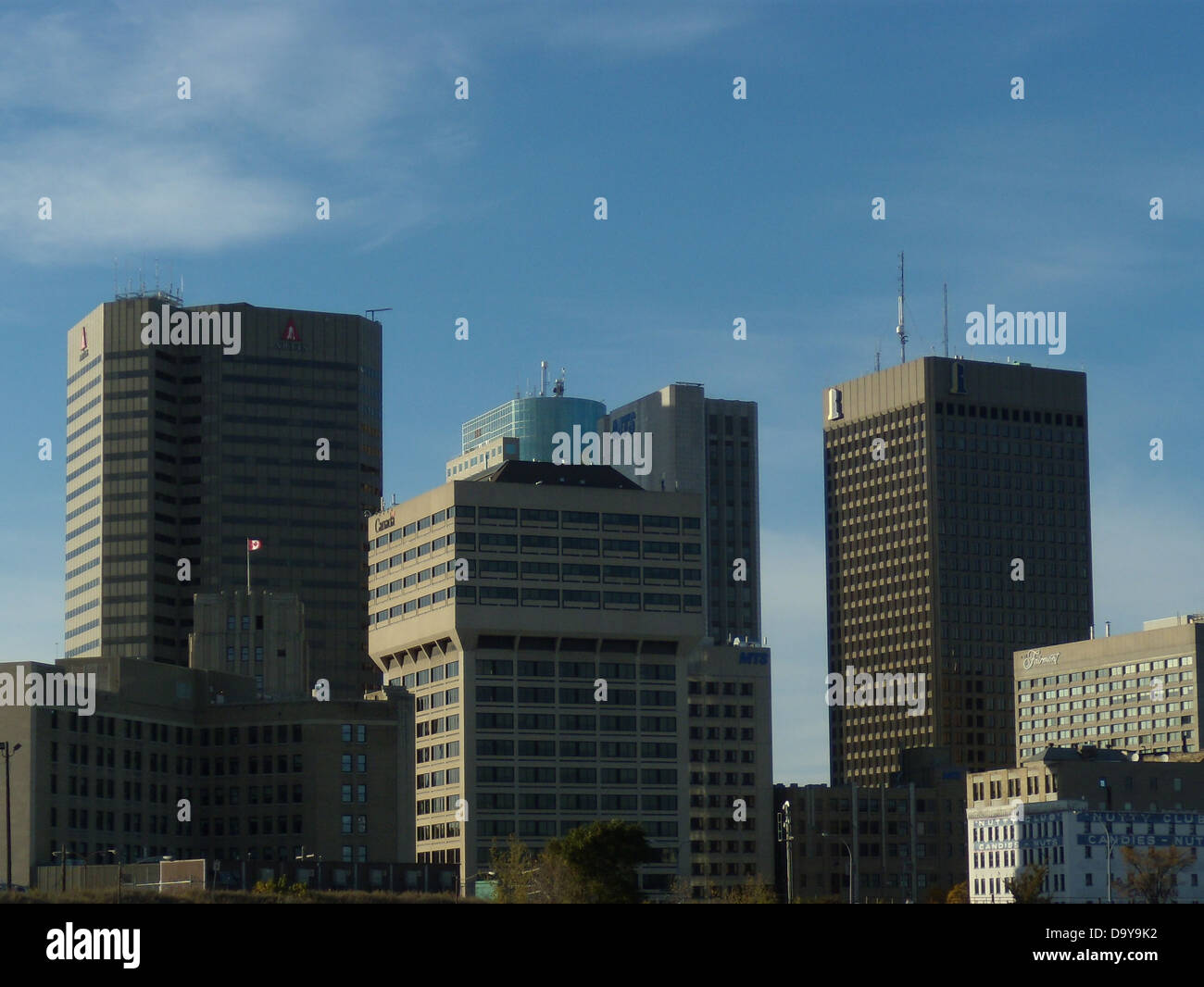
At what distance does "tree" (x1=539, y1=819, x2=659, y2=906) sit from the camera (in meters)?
159

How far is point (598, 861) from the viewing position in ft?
533

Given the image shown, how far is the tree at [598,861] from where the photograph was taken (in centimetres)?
15888

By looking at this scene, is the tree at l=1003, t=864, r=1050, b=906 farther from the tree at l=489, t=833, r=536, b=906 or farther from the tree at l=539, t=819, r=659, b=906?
the tree at l=489, t=833, r=536, b=906

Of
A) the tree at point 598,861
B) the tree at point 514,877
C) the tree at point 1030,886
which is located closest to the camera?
the tree at point 598,861

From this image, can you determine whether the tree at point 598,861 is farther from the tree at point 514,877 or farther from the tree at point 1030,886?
the tree at point 1030,886

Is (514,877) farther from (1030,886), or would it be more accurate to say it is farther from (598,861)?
(1030,886)

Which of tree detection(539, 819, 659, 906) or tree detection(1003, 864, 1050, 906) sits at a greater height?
tree detection(539, 819, 659, 906)

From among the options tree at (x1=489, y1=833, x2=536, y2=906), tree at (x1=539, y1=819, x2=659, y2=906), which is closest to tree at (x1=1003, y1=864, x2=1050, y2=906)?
tree at (x1=539, y1=819, x2=659, y2=906)

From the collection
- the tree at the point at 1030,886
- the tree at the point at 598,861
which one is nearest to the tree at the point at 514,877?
the tree at the point at 598,861

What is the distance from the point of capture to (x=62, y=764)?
650 feet

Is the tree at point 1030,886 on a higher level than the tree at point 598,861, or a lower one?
lower

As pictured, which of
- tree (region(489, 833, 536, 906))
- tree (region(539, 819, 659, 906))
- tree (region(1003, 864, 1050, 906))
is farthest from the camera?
tree (region(1003, 864, 1050, 906))
